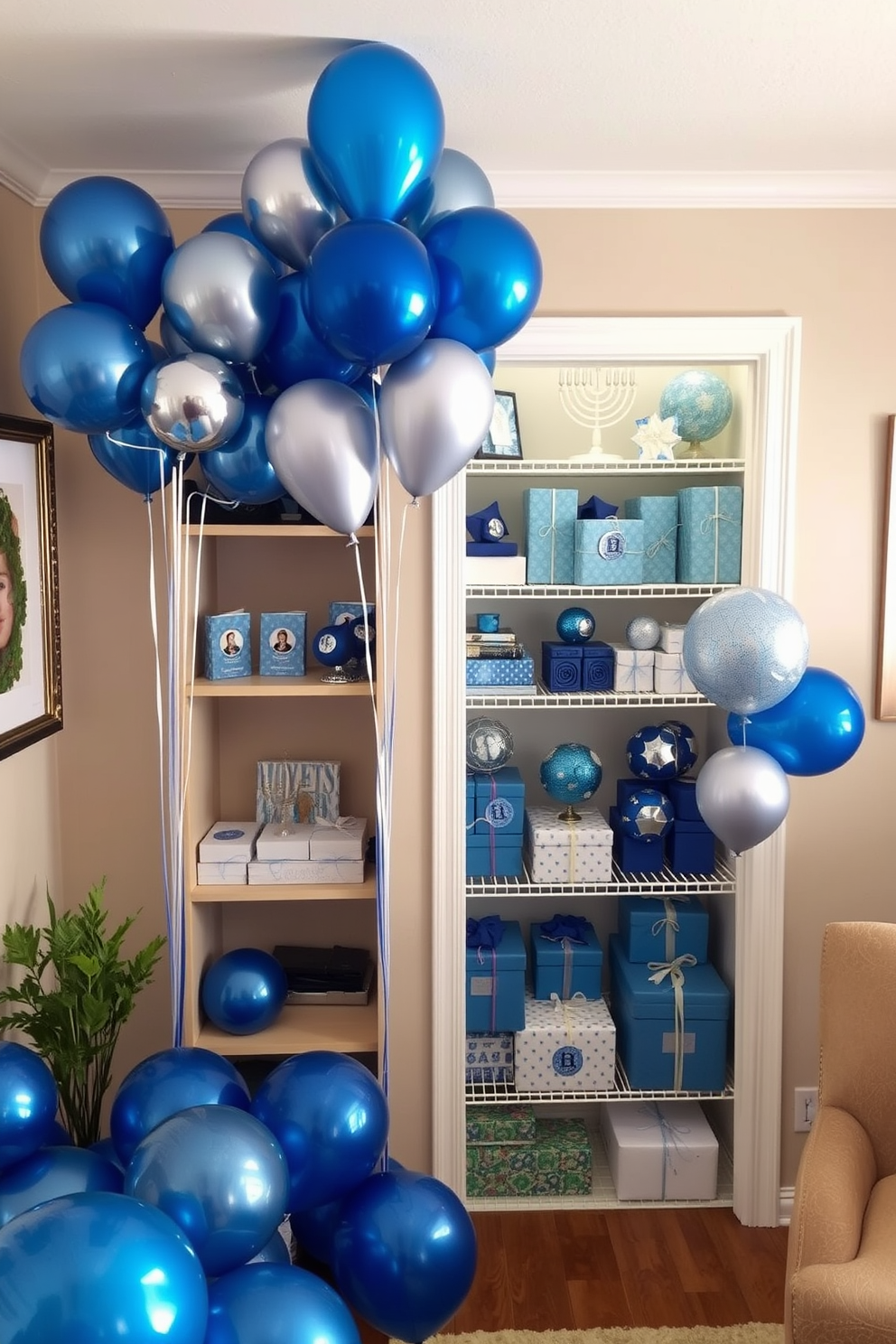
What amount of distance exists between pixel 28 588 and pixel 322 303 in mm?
1118

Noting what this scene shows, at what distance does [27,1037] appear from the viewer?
2.51 metres

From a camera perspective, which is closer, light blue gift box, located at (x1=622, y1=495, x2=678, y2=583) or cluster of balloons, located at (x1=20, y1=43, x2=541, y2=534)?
cluster of balloons, located at (x1=20, y1=43, x2=541, y2=534)

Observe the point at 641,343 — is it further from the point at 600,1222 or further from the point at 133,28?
the point at 600,1222

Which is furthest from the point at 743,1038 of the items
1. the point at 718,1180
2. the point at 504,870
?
the point at 504,870

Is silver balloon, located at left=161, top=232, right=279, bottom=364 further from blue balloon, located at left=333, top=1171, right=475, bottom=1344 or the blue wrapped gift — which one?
the blue wrapped gift

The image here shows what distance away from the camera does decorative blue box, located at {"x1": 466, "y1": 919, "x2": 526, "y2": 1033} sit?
112 inches

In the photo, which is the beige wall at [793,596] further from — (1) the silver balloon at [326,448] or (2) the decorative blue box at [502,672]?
(1) the silver balloon at [326,448]

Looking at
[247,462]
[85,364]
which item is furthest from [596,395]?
[85,364]

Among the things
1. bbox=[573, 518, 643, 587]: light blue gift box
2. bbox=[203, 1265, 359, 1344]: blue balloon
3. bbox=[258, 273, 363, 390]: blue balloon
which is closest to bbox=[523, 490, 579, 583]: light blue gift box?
bbox=[573, 518, 643, 587]: light blue gift box

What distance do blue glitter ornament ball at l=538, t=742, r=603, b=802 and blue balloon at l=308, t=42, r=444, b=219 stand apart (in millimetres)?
1578

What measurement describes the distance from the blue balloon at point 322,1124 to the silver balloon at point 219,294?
4.10 ft

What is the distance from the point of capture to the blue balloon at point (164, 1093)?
1.88 meters

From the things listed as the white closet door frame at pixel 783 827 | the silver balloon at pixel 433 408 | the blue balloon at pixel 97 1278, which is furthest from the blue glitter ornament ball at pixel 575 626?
the blue balloon at pixel 97 1278

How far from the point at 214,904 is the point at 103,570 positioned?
2.84 feet
